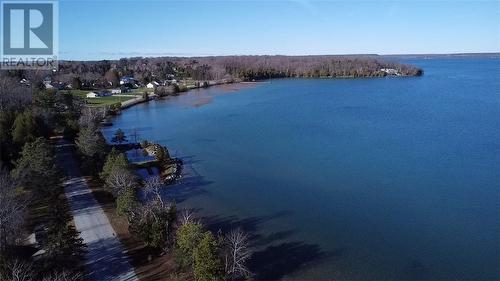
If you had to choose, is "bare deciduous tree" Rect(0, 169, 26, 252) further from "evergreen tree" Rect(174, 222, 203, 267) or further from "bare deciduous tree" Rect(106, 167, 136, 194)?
"evergreen tree" Rect(174, 222, 203, 267)

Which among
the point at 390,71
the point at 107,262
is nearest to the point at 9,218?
the point at 107,262

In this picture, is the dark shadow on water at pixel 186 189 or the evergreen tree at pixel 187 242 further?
the dark shadow on water at pixel 186 189

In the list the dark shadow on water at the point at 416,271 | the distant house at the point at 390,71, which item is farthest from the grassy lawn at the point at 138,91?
the dark shadow on water at the point at 416,271

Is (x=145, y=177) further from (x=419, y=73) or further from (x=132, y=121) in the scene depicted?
(x=419, y=73)

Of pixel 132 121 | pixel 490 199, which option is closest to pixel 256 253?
pixel 490 199

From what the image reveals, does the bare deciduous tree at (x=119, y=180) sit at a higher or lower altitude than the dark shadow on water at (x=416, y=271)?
higher

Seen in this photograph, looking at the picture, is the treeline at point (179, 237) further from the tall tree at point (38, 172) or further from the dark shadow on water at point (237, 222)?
the tall tree at point (38, 172)
